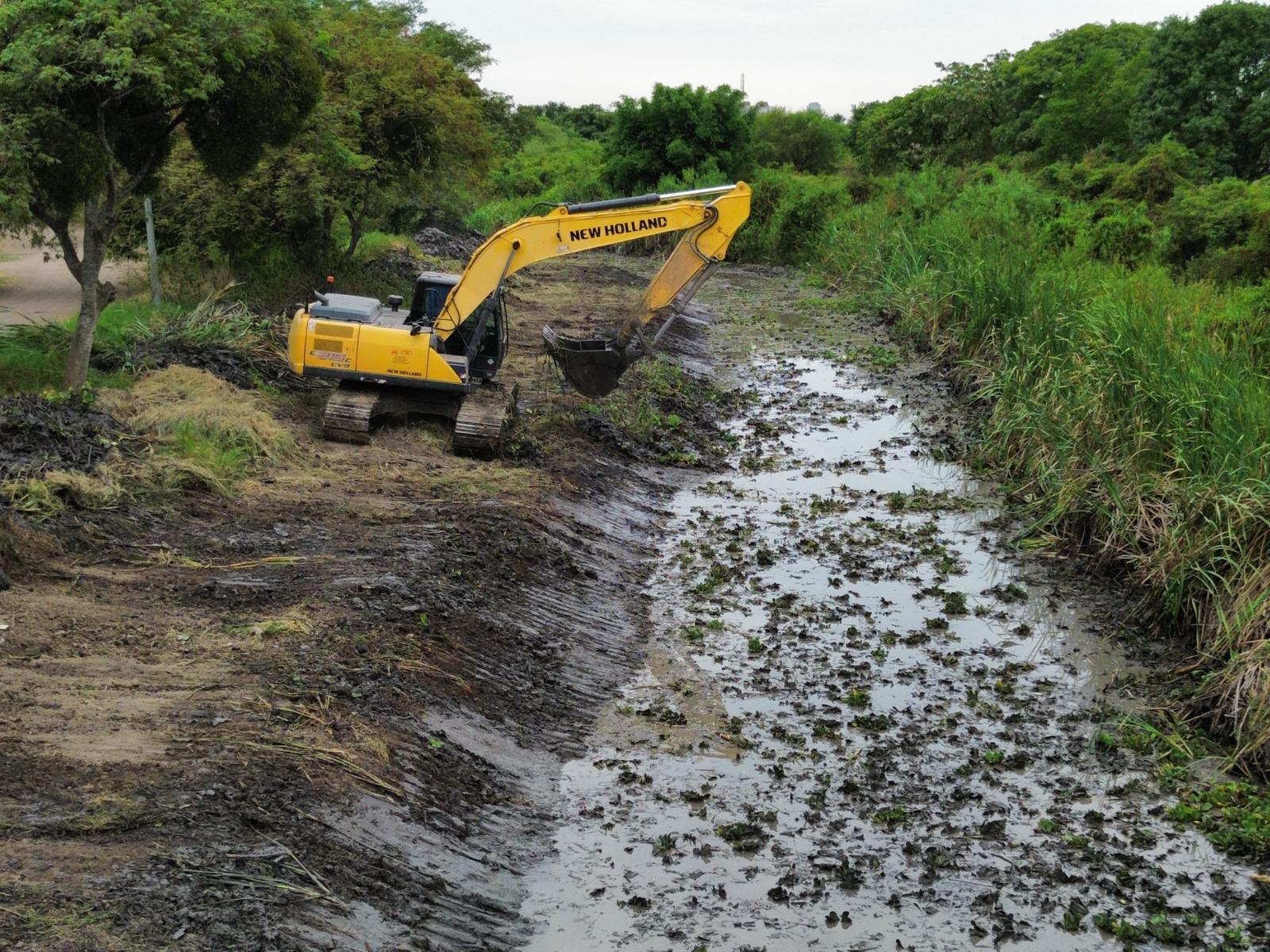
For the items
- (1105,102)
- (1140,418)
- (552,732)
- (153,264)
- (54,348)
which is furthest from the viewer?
(1105,102)

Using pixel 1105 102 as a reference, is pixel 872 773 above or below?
below

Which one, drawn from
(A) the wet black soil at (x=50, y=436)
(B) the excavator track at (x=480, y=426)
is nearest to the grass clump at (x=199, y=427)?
(A) the wet black soil at (x=50, y=436)

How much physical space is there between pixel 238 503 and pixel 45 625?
3.21 meters

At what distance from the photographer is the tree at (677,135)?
41031 mm

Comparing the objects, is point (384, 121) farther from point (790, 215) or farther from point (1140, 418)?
point (790, 215)

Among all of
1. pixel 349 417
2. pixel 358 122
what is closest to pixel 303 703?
pixel 349 417

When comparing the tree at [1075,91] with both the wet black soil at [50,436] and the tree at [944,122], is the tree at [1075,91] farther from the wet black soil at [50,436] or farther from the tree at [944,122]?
the wet black soil at [50,436]

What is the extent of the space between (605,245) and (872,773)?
669 centimetres

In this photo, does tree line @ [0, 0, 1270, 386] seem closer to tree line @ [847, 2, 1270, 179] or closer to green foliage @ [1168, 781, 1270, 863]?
tree line @ [847, 2, 1270, 179]

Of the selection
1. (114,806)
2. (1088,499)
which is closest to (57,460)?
(114,806)

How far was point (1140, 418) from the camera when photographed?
11.6 metres

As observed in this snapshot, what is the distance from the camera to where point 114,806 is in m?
5.57

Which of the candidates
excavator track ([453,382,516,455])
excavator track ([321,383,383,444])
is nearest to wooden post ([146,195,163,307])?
excavator track ([321,383,383,444])

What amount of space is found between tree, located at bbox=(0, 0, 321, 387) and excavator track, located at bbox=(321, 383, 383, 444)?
2758 millimetres
